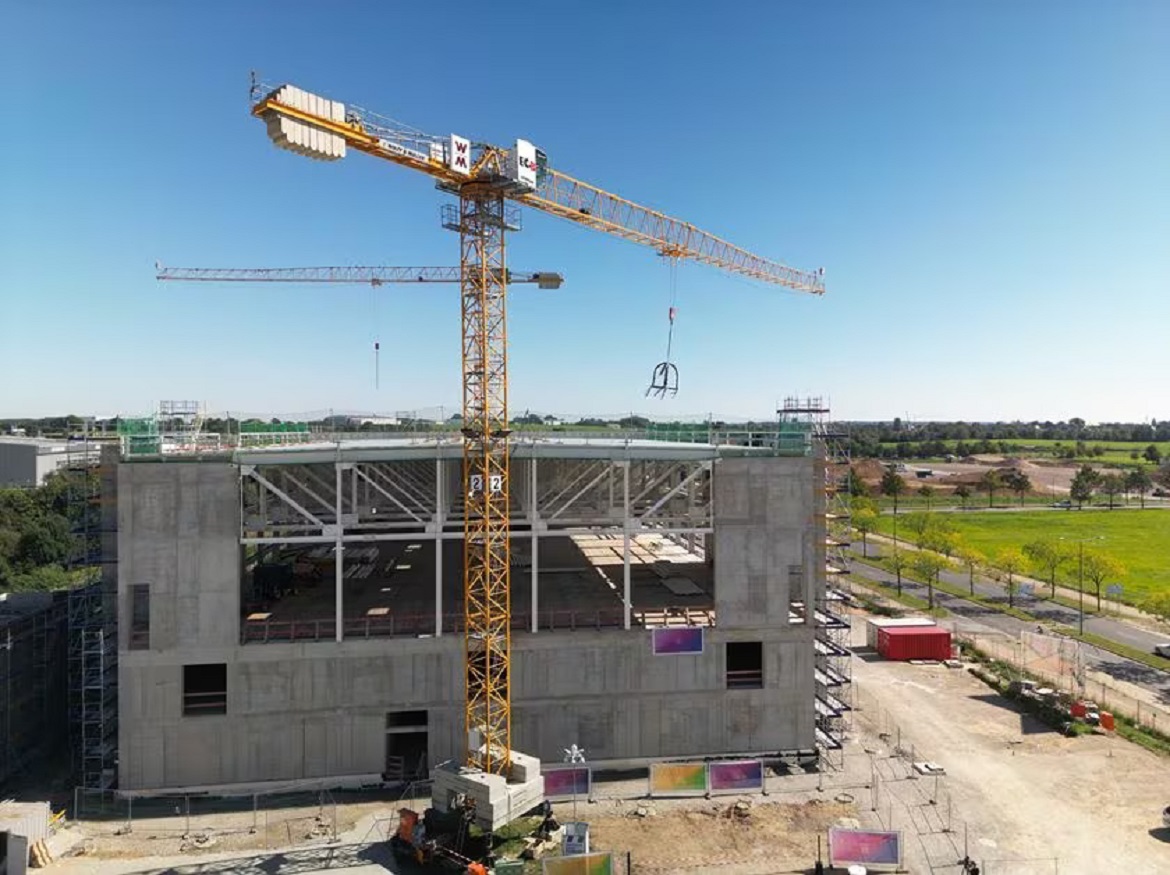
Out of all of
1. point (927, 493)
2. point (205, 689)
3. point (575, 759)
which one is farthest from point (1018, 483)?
point (205, 689)

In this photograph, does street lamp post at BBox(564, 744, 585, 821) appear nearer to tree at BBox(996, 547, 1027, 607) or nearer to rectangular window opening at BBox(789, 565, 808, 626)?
rectangular window opening at BBox(789, 565, 808, 626)

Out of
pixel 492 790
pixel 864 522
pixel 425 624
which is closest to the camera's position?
pixel 492 790

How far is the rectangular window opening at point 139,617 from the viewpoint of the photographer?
2942cm

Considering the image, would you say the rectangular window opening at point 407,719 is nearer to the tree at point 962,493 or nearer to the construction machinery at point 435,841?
the construction machinery at point 435,841

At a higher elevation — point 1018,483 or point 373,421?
point 373,421

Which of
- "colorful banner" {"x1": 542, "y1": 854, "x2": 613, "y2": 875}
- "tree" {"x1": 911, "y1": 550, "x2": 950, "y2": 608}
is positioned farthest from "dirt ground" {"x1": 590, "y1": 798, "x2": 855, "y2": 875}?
"tree" {"x1": 911, "y1": 550, "x2": 950, "y2": 608}

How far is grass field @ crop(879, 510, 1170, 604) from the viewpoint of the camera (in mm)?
69812

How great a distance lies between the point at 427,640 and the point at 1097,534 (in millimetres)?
99722

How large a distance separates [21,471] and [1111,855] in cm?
14588

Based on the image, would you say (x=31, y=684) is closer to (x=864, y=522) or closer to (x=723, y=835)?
(x=723, y=835)

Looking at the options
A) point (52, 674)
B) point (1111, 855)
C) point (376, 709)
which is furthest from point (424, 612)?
point (1111, 855)

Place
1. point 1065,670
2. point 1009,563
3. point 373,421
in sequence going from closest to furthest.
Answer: point 1065,670 → point 373,421 → point 1009,563

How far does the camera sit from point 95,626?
3216 cm

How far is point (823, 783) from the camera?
99.0 ft
